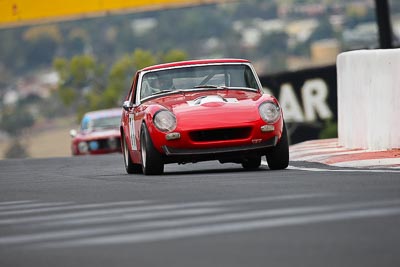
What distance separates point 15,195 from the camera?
1188cm

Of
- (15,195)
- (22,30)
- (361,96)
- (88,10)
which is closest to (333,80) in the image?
(88,10)

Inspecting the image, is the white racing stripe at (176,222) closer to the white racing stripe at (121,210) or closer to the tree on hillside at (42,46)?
the white racing stripe at (121,210)

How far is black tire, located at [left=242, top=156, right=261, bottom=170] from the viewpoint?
1519 centimetres

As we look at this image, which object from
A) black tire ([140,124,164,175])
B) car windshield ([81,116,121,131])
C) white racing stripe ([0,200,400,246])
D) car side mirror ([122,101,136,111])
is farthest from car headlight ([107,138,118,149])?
white racing stripe ([0,200,400,246])

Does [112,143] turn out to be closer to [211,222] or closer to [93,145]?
[93,145]

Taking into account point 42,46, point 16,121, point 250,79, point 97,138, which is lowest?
point 16,121

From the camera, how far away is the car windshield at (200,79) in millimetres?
15250

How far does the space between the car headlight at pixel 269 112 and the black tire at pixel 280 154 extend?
0.22 m

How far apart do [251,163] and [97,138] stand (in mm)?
15060

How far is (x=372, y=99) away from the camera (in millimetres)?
16328

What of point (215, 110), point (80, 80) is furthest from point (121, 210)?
point (80, 80)

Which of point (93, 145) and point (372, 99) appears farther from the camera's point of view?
point (93, 145)

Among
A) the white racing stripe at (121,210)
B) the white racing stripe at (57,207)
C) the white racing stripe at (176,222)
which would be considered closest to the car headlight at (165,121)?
the white racing stripe at (57,207)

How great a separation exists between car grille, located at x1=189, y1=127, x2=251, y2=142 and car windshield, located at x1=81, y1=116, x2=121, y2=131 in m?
17.2
